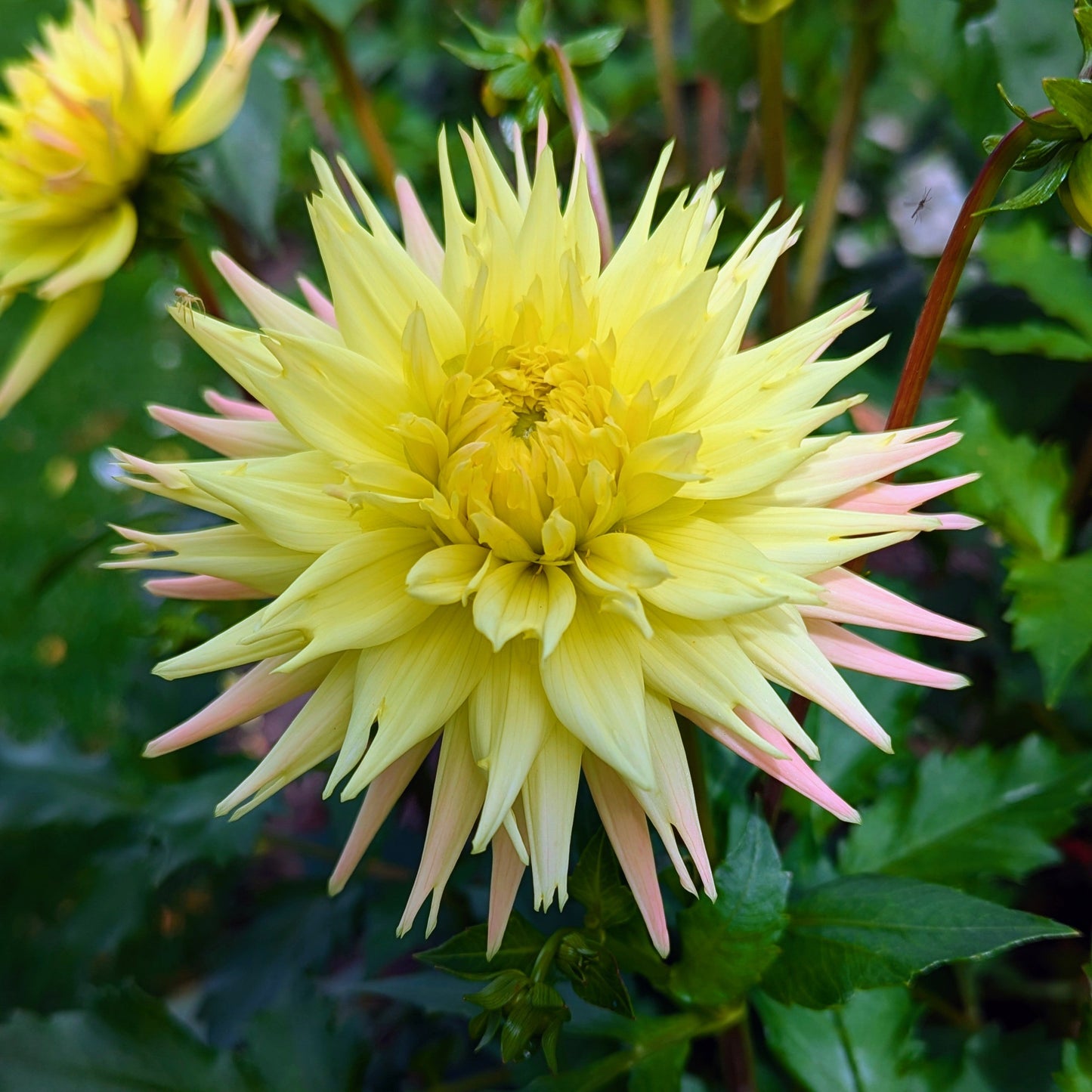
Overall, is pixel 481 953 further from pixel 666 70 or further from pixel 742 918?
pixel 666 70

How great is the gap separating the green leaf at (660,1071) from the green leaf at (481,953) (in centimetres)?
13

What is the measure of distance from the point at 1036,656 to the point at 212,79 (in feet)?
2.66

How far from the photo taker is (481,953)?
57 cm

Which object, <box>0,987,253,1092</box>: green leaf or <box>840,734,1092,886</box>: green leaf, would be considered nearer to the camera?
<box>840,734,1092,886</box>: green leaf

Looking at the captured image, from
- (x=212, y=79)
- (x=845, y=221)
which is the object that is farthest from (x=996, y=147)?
(x=845, y=221)

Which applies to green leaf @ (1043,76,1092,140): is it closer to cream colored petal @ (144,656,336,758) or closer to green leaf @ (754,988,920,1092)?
cream colored petal @ (144,656,336,758)

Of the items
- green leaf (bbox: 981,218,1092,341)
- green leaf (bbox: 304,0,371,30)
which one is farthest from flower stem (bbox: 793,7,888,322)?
green leaf (bbox: 304,0,371,30)

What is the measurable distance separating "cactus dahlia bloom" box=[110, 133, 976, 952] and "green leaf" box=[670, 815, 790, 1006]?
9cm

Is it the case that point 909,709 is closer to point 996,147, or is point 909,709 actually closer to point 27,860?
point 996,147

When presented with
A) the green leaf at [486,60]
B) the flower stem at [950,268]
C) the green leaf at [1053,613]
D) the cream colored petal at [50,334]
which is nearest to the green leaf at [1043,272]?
the green leaf at [1053,613]

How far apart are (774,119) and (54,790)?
1054 mm

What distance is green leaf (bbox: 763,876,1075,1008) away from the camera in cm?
56

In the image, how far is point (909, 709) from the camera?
80 centimetres

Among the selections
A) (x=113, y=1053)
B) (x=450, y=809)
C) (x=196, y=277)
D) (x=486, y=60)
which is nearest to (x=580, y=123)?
(x=486, y=60)
